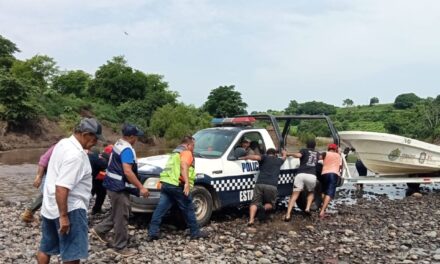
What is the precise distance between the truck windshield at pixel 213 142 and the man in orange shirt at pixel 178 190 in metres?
1.49

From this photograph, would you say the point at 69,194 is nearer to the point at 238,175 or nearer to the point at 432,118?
the point at 238,175

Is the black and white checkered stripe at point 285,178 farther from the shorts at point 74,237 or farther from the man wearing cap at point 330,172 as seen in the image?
the shorts at point 74,237

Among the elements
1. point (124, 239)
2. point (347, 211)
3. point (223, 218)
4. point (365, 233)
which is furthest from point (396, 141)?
point (124, 239)

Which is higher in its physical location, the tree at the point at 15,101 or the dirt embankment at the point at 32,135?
the tree at the point at 15,101

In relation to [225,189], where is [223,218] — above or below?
below

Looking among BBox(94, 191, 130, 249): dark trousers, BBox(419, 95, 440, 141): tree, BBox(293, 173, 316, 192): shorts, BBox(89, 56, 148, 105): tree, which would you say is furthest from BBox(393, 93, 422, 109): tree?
BBox(94, 191, 130, 249): dark trousers

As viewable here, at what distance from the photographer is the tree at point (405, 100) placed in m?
102

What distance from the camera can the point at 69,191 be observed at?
4.66 metres

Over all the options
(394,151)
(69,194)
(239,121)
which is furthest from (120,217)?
(394,151)

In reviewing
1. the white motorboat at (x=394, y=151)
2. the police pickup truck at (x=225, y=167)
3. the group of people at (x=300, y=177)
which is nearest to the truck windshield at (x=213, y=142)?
the police pickup truck at (x=225, y=167)

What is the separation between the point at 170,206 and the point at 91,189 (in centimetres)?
288

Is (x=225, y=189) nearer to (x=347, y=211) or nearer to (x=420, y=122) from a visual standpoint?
(x=347, y=211)

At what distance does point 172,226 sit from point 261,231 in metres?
1.78

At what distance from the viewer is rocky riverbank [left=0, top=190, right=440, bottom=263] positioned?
290 inches
